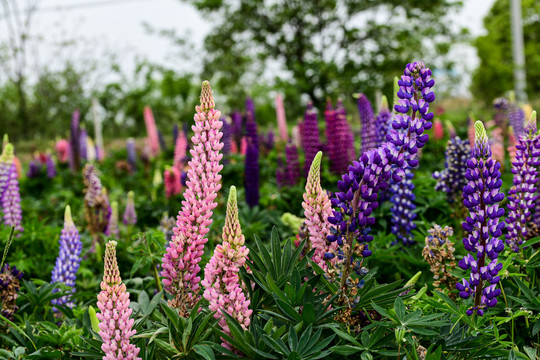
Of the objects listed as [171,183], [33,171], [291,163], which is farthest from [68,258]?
[33,171]

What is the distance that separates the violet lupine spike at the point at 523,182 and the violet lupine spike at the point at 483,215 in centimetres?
58

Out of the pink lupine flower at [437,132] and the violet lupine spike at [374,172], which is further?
the pink lupine flower at [437,132]

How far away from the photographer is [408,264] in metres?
3.25

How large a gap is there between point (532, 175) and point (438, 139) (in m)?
4.45

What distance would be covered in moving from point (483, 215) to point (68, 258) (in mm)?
2622

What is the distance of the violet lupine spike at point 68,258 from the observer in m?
3.18

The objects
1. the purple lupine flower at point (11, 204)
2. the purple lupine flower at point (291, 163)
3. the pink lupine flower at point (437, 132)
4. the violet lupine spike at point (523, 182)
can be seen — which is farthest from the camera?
the pink lupine flower at point (437, 132)

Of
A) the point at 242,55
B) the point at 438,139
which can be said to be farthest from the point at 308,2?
the point at 438,139

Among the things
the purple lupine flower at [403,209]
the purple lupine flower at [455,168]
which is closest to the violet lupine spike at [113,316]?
the purple lupine flower at [403,209]

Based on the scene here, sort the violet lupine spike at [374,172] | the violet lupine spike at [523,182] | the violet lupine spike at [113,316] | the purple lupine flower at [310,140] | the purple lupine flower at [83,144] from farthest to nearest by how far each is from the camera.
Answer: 1. the purple lupine flower at [83,144]
2. the purple lupine flower at [310,140]
3. the violet lupine spike at [523,182]
4. the violet lupine spike at [374,172]
5. the violet lupine spike at [113,316]

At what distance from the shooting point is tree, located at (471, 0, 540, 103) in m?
17.0

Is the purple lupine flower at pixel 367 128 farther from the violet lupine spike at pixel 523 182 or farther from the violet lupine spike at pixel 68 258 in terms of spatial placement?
the violet lupine spike at pixel 68 258

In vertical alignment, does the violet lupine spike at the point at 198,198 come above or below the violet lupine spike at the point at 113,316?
above

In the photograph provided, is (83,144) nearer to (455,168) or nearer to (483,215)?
(455,168)
